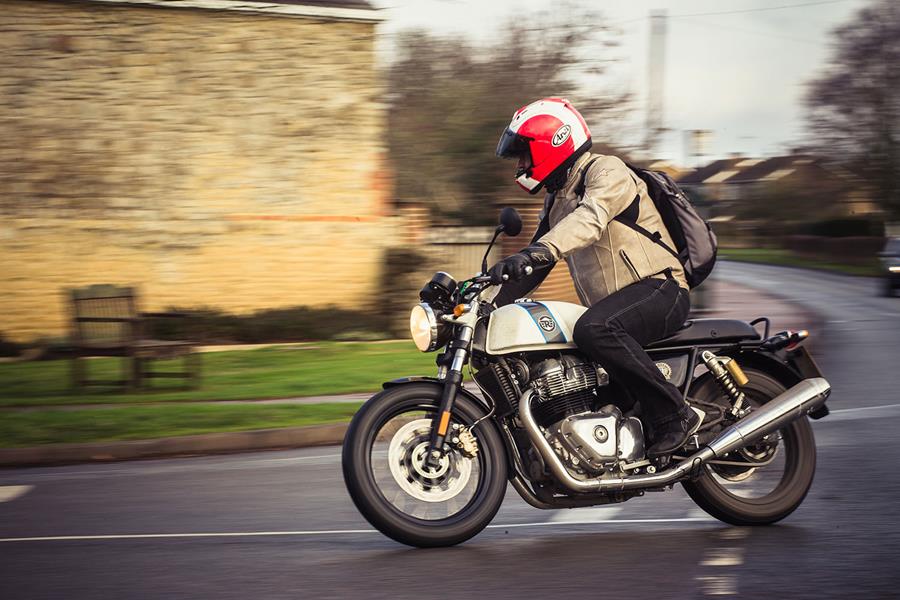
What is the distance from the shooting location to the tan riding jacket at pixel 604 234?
5633 millimetres

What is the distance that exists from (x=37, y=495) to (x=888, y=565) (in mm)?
4760

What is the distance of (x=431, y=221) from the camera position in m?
22.6

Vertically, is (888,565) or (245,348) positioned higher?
(888,565)

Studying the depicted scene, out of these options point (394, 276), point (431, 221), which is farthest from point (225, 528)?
point (431, 221)

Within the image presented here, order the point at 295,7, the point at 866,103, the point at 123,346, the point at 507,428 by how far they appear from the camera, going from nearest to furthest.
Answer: the point at 507,428
the point at 123,346
the point at 295,7
the point at 866,103

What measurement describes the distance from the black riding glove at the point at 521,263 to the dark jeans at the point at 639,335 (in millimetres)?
373

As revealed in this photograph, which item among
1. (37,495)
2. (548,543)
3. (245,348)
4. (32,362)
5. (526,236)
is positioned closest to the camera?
(548,543)

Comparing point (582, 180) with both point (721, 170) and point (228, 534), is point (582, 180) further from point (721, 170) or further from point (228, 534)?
point (721, 170)

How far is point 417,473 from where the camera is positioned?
5602mm

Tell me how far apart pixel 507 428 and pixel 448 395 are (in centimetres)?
37

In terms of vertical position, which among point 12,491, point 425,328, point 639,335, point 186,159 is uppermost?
point 425,328

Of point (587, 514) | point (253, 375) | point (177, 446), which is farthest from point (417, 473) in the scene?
point (253, 375)

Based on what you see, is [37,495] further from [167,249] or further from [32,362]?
[167,249]

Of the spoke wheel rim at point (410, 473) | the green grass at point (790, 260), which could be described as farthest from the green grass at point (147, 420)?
the green grass at point (790, 260)
